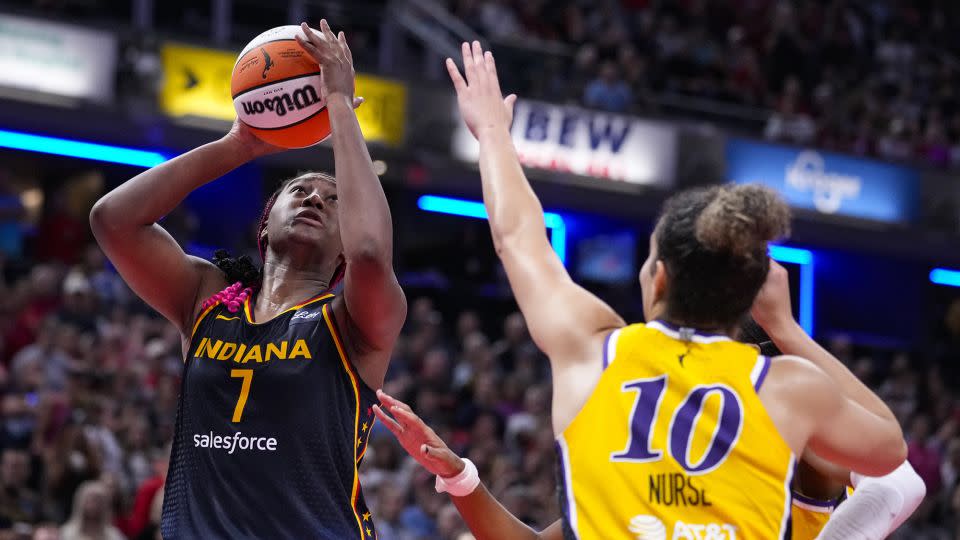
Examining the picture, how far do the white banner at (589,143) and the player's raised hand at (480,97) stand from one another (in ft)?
41.5

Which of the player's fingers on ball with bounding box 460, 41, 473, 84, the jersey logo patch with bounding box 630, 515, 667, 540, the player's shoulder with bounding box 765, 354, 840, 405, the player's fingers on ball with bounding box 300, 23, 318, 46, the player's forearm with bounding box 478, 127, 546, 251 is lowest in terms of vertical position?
the jersey logo patch with bounding box 630, 515, 667, 540

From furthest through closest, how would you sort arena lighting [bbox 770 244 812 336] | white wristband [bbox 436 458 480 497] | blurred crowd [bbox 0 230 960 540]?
arena lighting [bbox 770 244 812 336], blurred crowd [bbox 0 230 960 540], white wristband [bbox 436 458 480 497]

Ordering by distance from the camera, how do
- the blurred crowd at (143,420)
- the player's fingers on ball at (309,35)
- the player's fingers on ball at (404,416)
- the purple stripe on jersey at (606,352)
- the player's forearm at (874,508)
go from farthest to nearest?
the blurred crowd at (143,420), the player's fingers on ball at (309,35), the player's fingers on ball at (404,416), the player's forearm at (874,508), the purple stripe on jersey at (606,352)

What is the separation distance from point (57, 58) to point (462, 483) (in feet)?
37.7

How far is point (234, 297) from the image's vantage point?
13.0ft

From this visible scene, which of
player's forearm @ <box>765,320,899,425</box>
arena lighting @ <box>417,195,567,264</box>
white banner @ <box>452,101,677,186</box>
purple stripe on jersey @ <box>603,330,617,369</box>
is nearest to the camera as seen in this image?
purple stripe on jersey @ <box>603,330,617,369</box>

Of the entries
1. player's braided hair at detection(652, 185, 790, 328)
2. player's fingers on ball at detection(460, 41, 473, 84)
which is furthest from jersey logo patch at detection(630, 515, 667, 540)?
player's fingers on ball at detection(460, 41, 473, 84)

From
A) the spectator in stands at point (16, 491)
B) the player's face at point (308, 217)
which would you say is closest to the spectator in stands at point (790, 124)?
the spectator in stands at point (16, 491)

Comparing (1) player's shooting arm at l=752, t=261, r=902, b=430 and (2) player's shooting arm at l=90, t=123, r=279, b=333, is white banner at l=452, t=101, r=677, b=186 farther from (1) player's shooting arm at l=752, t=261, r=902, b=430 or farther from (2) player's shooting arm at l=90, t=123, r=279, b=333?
(1) player's shooting arm at l=752, t=261, r=902, b=430

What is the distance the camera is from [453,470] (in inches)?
149

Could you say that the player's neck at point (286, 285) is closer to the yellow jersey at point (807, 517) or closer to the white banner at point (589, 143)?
the yellow jersey at point (807, 517)

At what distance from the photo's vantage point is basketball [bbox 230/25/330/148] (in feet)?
13.6

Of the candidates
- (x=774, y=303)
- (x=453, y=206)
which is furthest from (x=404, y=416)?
(x=453, y=206)

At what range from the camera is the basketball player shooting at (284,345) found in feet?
11.9
